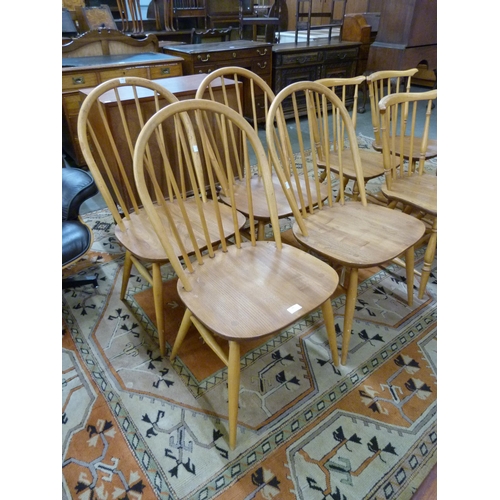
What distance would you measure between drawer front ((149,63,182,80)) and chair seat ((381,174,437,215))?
220 centimetres

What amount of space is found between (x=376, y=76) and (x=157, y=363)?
202cm

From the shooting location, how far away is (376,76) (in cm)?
210

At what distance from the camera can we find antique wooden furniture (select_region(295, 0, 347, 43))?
155 inches

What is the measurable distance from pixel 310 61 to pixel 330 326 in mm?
3575

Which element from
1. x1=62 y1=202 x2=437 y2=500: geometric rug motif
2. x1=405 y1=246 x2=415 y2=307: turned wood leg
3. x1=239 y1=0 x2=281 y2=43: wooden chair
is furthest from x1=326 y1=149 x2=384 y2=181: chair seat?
x1=239 y1=0 x2=281 y2=43: wooden chair

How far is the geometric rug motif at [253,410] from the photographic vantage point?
3.60 ft

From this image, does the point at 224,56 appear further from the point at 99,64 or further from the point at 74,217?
the point at 74,217

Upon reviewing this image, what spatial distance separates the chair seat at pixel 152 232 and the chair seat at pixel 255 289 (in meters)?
0.13

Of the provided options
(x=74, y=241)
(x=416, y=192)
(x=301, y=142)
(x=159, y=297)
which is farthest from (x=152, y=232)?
(x=416, y=192)

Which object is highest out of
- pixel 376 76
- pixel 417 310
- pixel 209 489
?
pixel 376 76

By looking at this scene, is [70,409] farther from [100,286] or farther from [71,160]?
[71,160]

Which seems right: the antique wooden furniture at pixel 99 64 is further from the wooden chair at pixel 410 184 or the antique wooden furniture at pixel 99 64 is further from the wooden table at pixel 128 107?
the wooden chair at pixel 410 184

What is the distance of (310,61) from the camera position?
12.9 feet

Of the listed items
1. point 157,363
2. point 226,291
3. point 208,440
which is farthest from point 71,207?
point 208,440
